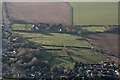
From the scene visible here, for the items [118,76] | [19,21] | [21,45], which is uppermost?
[19,21]

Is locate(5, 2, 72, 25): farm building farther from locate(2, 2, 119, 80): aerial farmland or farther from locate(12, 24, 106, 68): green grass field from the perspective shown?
locate(12, 24, 106, 68): green grass field

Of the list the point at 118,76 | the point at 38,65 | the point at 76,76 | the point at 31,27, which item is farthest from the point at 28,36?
the point at 118,76


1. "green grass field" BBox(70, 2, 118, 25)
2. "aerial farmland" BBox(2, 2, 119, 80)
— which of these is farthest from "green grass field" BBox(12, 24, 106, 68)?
"green grass field" BBox(70, 2, 118, 25)

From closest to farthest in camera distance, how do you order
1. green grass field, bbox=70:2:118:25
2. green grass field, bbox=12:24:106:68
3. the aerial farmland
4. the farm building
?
the aerial farmland < green grass field, bbox=12:24:106:68 < green grass field, bbox=70:2:118:25 < the farm building

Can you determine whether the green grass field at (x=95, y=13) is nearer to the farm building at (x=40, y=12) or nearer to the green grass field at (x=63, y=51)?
the farm building at (x=40, y=12)

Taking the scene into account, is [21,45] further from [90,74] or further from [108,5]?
[108,5]
